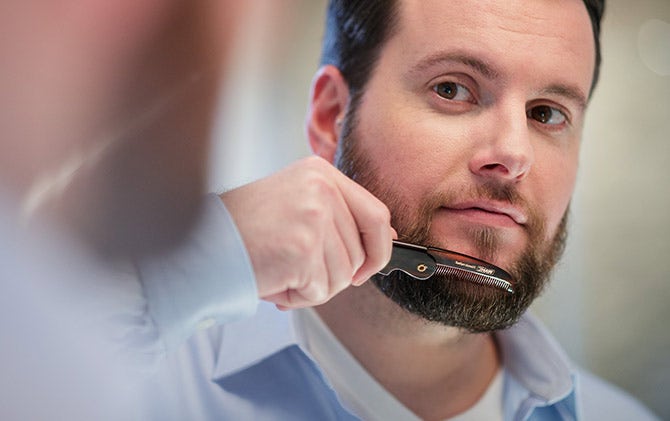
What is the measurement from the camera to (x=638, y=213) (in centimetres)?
110

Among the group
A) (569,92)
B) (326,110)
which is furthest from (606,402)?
(326,110)

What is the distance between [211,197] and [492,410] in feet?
1.63

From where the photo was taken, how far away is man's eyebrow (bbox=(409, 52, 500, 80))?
2.54 feet

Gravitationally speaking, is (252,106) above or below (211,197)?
above

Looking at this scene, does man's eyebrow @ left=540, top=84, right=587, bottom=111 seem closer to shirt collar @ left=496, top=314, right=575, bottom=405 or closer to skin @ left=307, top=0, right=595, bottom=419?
skin @ left=307, top=0, right=595, bottom=419

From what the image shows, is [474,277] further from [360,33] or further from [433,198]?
[360,33]

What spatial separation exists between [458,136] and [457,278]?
0.15 meters

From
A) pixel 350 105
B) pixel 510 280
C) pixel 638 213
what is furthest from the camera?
pixel 638 213

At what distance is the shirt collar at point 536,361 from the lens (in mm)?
909

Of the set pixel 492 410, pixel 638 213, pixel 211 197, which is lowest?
pixel 492 410

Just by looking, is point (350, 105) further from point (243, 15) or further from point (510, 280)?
point (510, 280)

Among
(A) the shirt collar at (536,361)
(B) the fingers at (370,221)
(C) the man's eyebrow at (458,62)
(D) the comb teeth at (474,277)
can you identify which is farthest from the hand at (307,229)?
(A) the shirt collar at (536,361)

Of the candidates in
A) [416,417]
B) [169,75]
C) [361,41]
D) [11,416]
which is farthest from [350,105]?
[11,416]

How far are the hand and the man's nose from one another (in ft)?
0.60
